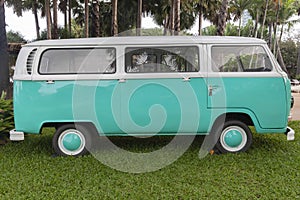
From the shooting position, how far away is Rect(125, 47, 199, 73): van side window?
4.51 m

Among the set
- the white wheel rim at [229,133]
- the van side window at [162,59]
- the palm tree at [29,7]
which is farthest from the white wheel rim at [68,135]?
the palm tree at [29,7]

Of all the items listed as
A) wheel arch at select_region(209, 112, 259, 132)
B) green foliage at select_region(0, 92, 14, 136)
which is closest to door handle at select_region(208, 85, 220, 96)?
wheel arch at select_region(209, 112, 259, 132)

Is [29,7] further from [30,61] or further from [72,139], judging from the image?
[72,139]

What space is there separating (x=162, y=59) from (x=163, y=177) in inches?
72.9

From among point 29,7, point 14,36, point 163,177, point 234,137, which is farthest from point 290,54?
point 163,177

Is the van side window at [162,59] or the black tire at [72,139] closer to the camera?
the van side window at [162,59]

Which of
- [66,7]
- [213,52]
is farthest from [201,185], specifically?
[66,7]

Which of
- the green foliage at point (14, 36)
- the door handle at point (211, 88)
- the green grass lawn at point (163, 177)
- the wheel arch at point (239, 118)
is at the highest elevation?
the green foliage at point (14, 36)

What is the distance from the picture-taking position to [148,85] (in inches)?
176

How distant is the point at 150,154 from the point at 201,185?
4.52 ft

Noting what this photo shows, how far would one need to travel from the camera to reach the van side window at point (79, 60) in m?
4.47

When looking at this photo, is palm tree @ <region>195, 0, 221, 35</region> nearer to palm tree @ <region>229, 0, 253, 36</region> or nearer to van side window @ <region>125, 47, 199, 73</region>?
palm tree @ <region>229, 0, 253, 36</region>

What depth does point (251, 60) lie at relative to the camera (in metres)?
4.57

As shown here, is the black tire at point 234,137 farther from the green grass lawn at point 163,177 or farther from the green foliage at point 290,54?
the green foliage at point 290,54
